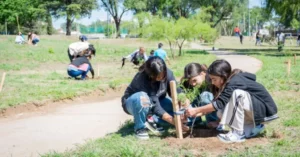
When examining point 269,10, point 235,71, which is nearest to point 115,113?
point 235,71

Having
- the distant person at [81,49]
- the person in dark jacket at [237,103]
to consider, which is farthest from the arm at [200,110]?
the distant person at [81,49]

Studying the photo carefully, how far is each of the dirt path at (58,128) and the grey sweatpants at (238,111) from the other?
220 cm

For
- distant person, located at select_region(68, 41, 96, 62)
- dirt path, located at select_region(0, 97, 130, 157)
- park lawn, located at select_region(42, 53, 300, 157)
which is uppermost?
distant person, located at select_region(68, 41, 96, 62)

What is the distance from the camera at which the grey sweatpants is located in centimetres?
415

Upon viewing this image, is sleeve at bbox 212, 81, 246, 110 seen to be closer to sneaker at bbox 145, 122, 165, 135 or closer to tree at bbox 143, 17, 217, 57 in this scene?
sneaker at bbox 145, 122, 165, 135

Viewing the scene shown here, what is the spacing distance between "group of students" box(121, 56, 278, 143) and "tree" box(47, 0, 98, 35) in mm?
48376

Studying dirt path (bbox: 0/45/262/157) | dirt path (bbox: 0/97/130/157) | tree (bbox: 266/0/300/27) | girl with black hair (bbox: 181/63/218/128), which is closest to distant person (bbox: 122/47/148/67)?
dirt path (bbox: 0/45/262/157)

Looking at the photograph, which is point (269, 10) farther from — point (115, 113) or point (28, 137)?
point (28, 137)

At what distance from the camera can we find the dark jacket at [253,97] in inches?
165

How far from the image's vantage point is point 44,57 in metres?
20.3

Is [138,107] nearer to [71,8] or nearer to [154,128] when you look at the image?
[154,128]

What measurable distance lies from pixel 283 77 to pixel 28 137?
8.09 metres

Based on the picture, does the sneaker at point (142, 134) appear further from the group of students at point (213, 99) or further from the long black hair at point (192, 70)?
the long black hair at point (192, 70)

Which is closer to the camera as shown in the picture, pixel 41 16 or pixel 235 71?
pixel 235 71
